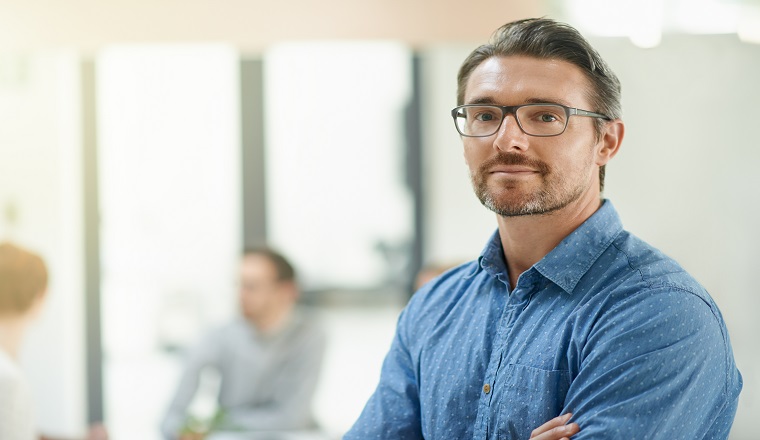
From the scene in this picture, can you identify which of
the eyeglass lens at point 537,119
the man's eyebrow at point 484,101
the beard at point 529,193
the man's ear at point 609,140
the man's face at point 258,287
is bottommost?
the man's face at point 258,287

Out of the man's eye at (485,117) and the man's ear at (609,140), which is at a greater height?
the man's eye at (485,117)

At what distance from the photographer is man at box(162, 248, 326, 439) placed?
3.54 m

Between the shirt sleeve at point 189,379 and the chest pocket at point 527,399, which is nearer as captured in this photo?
the chest pocket at point 527,399

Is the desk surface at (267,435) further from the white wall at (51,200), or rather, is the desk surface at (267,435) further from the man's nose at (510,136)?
the man's nose at (510,136)

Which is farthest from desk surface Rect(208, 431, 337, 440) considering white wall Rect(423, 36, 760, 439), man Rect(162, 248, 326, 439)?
white wall Rect(423, 36, 760, 439)

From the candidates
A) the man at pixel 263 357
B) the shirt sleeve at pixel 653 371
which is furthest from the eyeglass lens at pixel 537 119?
the man at pixel 263 357

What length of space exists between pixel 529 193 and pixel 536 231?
0.10 metres

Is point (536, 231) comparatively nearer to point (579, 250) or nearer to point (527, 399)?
point (579, 250)

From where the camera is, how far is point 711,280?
2.88 meters

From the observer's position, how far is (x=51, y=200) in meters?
3.58

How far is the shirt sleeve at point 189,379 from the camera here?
138 inches

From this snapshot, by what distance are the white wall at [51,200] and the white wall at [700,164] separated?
2225 millimetres

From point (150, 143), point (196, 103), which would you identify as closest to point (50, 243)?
point (150, 143)

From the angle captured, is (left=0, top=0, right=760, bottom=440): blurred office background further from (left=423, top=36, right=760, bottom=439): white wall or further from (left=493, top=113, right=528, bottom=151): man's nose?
(left=493, top=113, right=528, bottom=151): man's nose
